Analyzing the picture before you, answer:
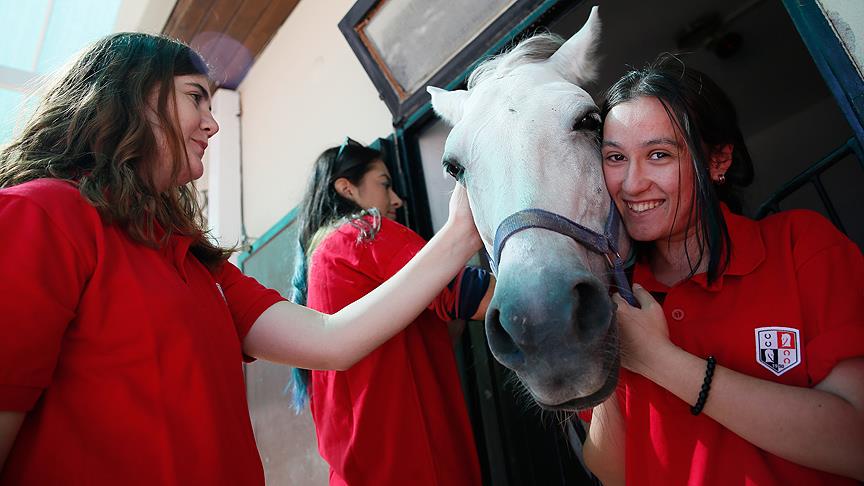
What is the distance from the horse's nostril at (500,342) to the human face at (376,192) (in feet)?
3.98

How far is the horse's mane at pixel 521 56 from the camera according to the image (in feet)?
5.03

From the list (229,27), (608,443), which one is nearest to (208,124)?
(608,443)

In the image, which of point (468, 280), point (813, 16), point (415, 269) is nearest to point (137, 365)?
point (415, 269)

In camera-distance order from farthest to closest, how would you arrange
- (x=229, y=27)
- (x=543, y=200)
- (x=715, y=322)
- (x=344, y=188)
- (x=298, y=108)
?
(x=229, y=27) < (x=298, y=108) < (x=344, y=188) < (x=543, y=200) < (x=715, y=322)

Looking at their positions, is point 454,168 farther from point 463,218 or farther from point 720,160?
point 720,160

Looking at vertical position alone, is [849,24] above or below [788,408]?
above

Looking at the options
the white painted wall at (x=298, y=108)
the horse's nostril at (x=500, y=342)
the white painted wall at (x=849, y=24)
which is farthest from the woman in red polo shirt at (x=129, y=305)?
the white painted wall at (x=298, y=108)

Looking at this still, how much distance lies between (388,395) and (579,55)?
3.84 feet

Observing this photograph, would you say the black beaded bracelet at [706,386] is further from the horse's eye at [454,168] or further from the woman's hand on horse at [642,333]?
the horse's eye at [454,168]

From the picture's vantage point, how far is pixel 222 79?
4.39 m

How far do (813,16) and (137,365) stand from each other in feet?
5.23

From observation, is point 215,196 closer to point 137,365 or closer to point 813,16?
point 137,365

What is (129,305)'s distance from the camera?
2.84ft

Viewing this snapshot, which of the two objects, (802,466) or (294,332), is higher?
(802,466)
